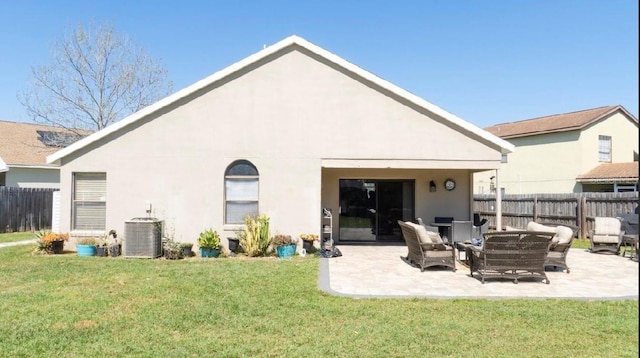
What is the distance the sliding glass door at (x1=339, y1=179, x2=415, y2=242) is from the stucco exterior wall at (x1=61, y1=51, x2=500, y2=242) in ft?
11.0

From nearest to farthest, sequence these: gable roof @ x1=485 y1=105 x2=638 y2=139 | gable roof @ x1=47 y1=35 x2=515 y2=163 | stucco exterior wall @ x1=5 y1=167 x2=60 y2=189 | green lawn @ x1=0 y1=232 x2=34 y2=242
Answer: gable roof @ x1=47 y1=35 x2=515 y2=163 → green lawn @ x1=0 y1=232 x2=34 y2=242 → stucco exterior wall @ x1=5 y1=167 x2=60 y2=189 → gable roof @ x1=485 y1=105 x2=638 y2=139

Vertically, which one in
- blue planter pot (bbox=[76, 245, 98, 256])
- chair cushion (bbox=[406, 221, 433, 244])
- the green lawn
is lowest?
the green lawn

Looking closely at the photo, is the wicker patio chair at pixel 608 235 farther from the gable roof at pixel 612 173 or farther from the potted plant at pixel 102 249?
the potted plant at pixel 102 249

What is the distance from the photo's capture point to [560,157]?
27469mm

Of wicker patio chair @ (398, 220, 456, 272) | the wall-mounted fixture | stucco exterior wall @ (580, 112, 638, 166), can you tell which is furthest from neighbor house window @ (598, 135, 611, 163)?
wicker patio chair @ (398, 220, 456, 272)

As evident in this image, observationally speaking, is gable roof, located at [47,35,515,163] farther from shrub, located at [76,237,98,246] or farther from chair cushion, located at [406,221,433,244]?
chair cushion, located at [406,221,433,244]

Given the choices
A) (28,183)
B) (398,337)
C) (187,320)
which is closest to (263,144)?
(187,320)

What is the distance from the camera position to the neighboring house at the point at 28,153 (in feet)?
77.2

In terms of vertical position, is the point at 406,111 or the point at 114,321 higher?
the point at 406,111

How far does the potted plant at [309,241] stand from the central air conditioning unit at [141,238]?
14.7ft

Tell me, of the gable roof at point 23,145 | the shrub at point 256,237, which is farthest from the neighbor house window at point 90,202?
the gable roof at point 23,145

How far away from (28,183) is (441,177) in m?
23.3

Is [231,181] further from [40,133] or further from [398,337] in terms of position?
[40,133]

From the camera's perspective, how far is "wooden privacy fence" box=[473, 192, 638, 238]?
17047 millimetres
